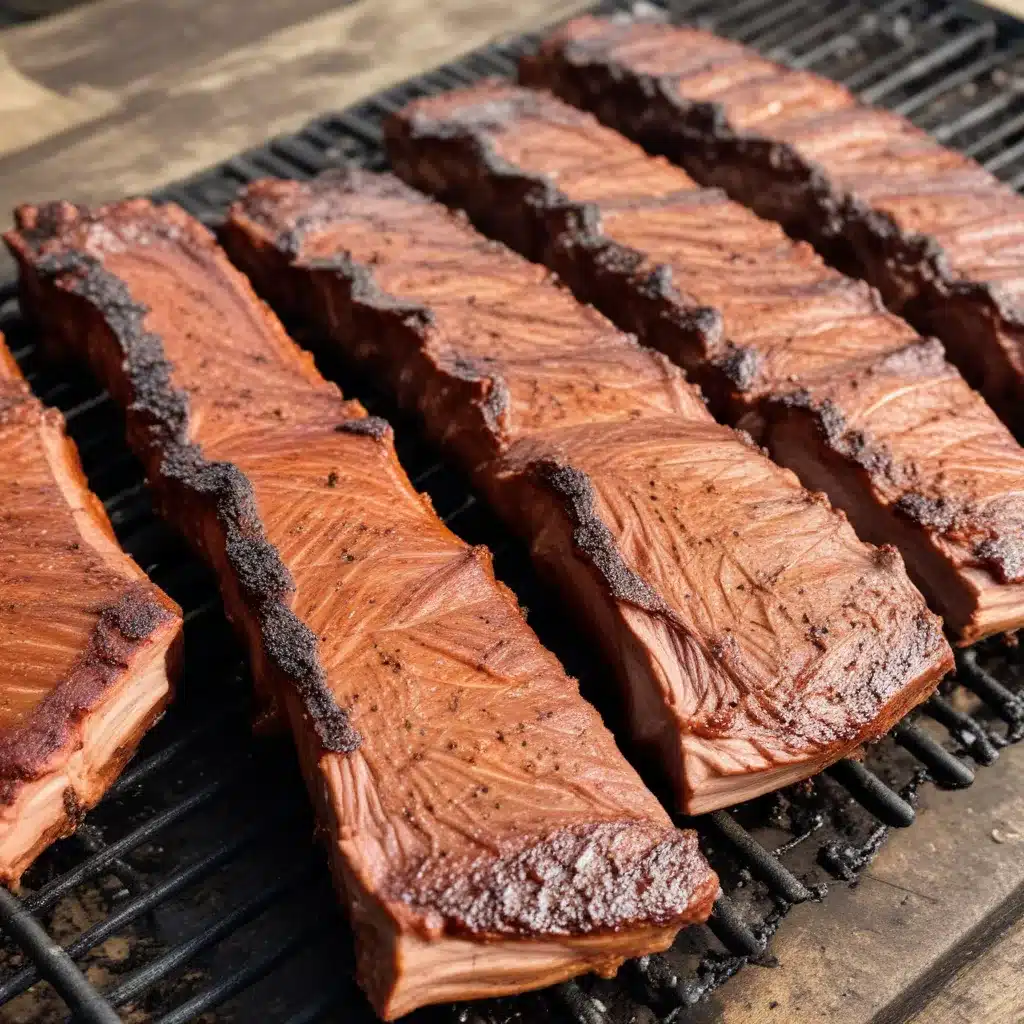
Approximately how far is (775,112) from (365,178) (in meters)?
2.07

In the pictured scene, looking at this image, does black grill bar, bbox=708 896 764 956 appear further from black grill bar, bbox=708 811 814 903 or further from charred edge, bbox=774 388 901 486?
charred edge, bbox=774 388 901 486

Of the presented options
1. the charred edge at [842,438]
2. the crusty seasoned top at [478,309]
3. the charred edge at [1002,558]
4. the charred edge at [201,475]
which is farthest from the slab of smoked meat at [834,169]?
the charred edge at [201,475]

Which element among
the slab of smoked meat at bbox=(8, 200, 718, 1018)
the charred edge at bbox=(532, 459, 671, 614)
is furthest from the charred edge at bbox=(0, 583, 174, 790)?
the charred edge at bbox=(532, 459, 671, 614)

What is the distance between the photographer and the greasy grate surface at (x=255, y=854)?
3467 millimetres

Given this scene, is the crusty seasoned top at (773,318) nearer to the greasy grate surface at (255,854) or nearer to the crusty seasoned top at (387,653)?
the greasy grate surface at (255,854)

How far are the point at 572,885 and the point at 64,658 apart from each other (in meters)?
1.61

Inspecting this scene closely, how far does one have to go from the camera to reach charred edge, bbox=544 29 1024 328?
512 centimetres

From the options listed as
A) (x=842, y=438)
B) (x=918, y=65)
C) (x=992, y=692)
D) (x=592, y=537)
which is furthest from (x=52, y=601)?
(x=918, y=65)

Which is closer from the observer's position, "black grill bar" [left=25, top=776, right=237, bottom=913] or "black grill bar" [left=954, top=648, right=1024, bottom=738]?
"black grill bar" [left=25, top=776, right=237, bottom=913]

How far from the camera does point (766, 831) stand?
396 cm

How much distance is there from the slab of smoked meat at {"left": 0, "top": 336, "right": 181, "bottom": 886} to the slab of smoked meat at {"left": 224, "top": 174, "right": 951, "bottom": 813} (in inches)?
51.4

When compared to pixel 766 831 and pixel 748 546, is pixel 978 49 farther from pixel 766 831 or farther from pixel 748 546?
pixel 766 831

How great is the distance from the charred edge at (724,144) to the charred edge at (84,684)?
132 inches

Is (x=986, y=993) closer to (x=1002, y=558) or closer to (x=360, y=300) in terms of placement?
(x=1002, y=558)
